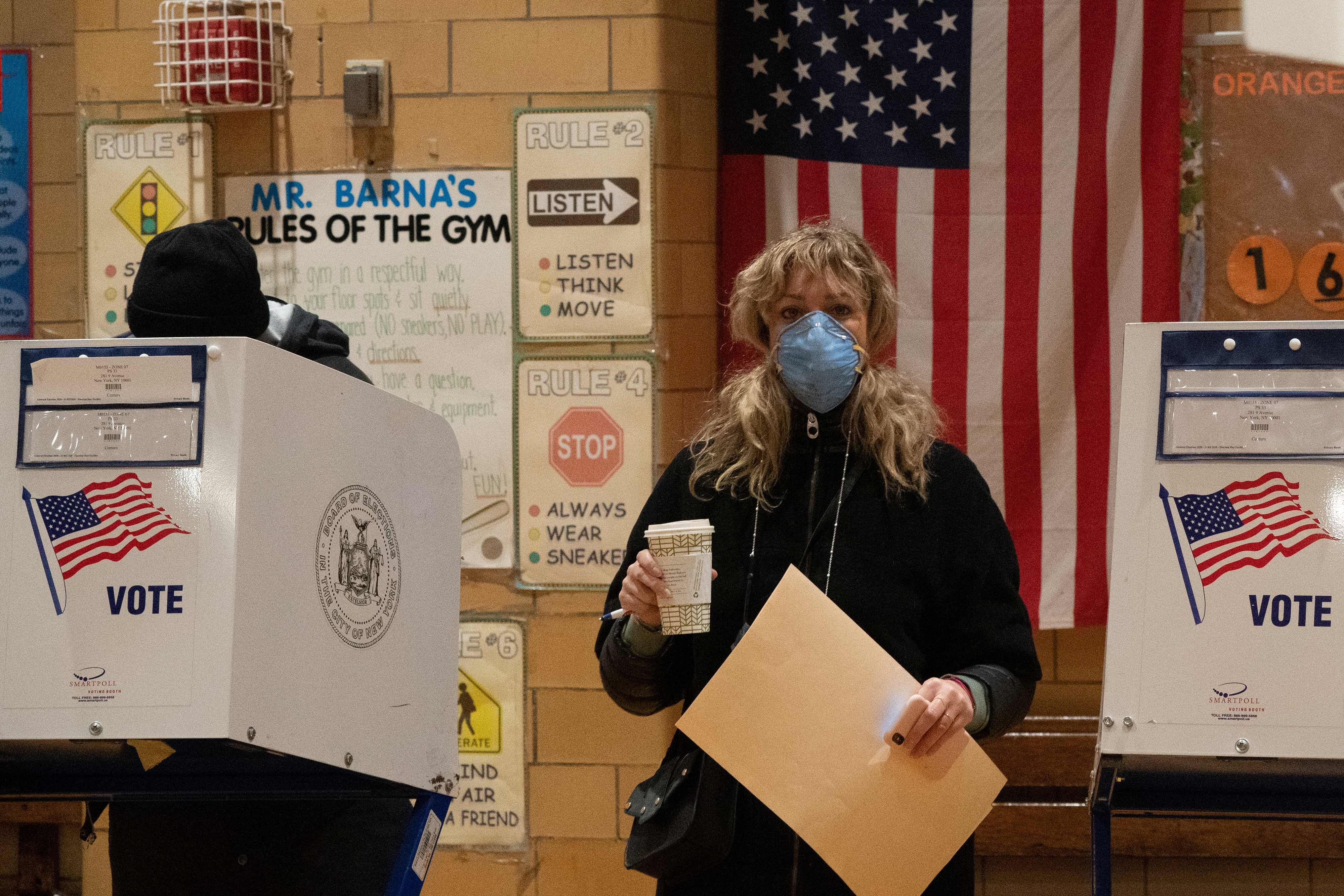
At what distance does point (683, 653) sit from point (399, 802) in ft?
1.67

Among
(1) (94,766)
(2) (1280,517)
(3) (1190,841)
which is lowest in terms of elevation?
(3) (1190,841)

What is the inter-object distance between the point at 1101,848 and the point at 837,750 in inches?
15.7

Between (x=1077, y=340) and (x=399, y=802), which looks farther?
(x=1077, y=340)

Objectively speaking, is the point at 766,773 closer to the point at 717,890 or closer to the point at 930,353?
the point at 717,890

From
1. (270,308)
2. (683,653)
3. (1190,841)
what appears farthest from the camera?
(1190,841)

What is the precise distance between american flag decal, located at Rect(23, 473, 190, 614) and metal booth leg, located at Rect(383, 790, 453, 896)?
610 mm

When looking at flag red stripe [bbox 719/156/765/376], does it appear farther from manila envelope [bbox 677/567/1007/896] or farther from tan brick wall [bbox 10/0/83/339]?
manila envelope [bbox 677/567/1007/896]

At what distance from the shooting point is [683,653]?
206 cm

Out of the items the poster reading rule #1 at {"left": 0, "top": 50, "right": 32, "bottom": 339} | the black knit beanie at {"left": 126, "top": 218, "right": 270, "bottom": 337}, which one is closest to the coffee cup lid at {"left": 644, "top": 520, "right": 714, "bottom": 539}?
the black knit beanie at {"left": 126, "top": 218, "right": 270, "bottom": 337}

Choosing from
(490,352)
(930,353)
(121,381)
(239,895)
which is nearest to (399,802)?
(239,895)

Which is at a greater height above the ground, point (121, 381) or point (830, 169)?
point (830, 169)

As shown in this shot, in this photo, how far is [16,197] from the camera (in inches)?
162

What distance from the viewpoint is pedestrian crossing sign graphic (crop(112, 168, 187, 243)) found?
390 cm

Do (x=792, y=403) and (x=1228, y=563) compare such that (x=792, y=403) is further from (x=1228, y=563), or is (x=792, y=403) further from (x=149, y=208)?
(x=149, y=208)
